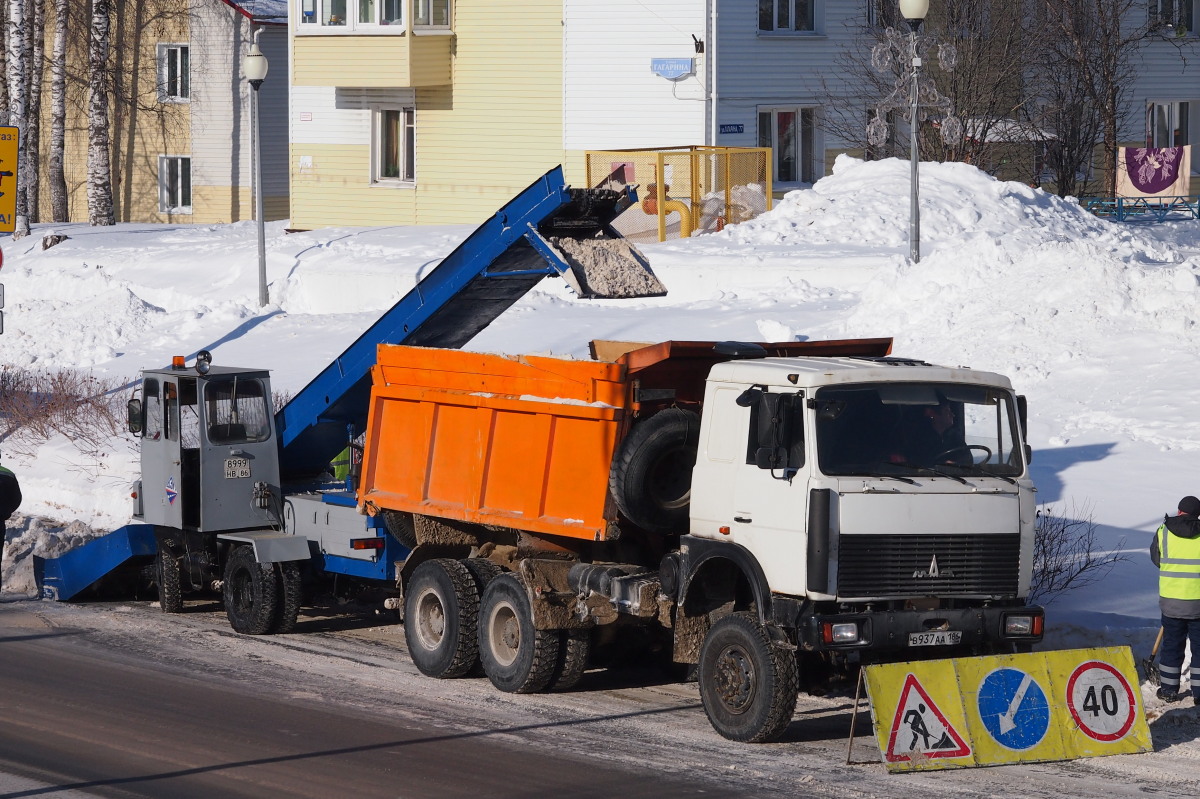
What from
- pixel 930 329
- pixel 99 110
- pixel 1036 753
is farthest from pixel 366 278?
pixel 1036 753

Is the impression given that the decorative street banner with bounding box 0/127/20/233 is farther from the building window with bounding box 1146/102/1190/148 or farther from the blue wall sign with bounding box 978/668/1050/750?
the building window with bounding box 1146/102/1190/148

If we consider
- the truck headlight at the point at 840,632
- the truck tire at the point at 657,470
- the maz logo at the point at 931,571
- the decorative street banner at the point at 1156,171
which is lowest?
the truck headlight at the point at 840,632

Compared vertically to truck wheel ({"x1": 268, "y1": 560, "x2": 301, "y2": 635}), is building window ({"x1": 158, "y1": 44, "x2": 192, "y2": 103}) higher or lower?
higher

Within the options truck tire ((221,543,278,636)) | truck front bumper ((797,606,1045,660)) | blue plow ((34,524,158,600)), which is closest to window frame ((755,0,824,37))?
blue plow ((34,524,158,600))

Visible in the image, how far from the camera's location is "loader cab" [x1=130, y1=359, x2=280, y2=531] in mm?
14445

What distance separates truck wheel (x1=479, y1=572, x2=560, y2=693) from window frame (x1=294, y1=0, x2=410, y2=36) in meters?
26.0

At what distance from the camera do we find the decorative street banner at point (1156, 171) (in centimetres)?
3869

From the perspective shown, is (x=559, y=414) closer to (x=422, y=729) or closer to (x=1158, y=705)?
(x=422, y=729)

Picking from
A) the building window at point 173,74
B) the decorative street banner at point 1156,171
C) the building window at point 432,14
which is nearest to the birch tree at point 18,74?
the building window at point 173,74

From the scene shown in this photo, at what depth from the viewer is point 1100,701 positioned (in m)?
10.1

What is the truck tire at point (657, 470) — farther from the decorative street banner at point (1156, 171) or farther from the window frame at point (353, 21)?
the decorative street banner at point (1156, 171)

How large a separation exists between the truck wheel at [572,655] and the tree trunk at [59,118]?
33.7m

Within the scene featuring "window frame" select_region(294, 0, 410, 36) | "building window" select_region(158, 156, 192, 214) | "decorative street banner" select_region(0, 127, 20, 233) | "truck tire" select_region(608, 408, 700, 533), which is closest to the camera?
"truck tire" select_region(608, 408, 700, 533)

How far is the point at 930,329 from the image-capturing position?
71.1 ft
